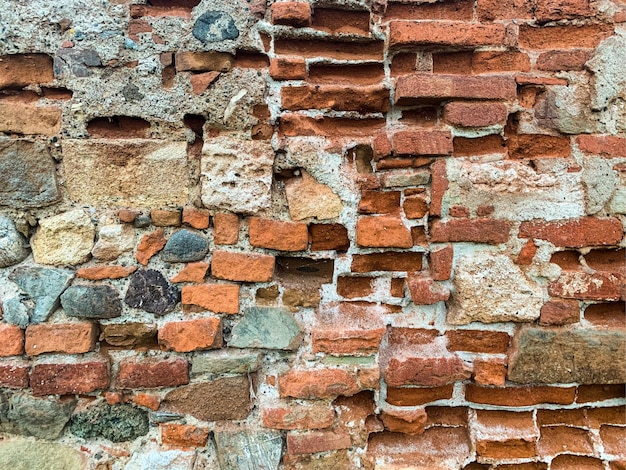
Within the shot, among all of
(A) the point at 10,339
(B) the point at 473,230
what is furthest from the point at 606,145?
(A) the point at 10,339

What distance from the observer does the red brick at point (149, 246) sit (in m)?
1.40

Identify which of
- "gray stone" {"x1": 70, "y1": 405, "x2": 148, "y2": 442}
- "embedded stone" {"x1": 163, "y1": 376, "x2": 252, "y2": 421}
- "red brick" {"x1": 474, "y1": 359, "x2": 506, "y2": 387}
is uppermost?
"red brick" {"x1": 474, "y1": 359, "x2": 506, "y2": 387}

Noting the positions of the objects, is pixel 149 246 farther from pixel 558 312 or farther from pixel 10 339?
pixel 558 312

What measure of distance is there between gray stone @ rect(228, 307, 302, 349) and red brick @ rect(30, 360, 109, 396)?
0.41 metres

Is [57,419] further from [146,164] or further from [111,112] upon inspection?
[111,112]

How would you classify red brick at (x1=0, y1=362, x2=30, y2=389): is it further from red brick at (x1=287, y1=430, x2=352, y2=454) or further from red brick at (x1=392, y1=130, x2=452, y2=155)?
red brick at (x1=392, y1=130, x2=452, y2=155)

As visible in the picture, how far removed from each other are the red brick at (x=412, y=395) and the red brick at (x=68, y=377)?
0.90 meters

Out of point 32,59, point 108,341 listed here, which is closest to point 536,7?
point 32,59

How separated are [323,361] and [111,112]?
39.6 inches

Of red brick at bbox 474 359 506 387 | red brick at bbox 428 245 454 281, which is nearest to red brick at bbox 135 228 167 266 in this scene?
red brick at bbox 428 245 454 281

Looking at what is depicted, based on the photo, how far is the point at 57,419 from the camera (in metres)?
1.40

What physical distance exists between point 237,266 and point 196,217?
7.8 inches

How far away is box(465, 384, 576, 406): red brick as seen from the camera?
4.81 ft

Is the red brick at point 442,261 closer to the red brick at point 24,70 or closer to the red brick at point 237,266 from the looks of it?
A: the red brick at point 237,266
